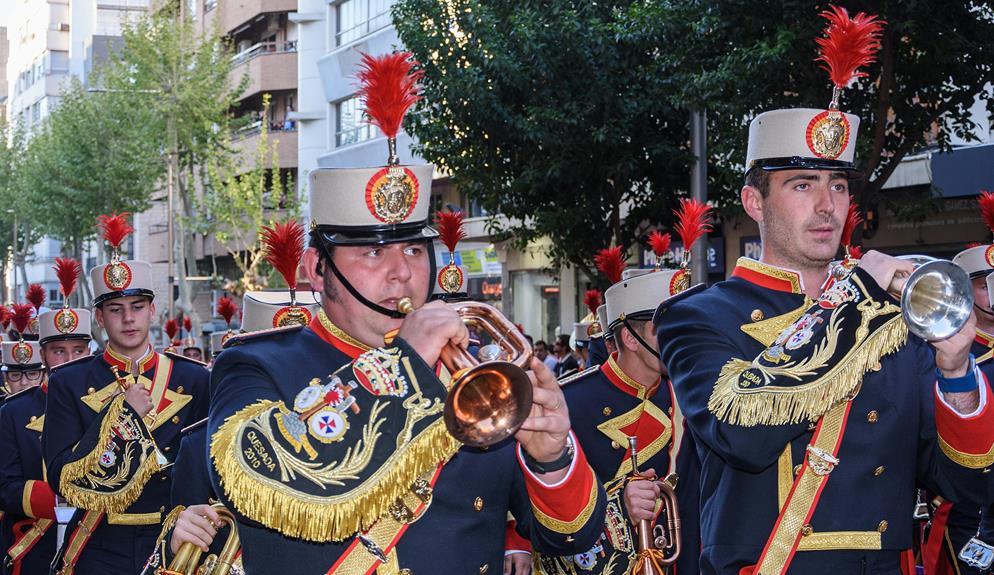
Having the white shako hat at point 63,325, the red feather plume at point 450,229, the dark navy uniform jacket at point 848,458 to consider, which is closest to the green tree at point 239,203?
the white shako hat at point 63,325

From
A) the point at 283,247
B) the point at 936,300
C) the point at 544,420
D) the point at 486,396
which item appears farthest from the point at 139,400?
the point at 936,300

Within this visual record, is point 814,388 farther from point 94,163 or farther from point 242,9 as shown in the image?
point 242,9

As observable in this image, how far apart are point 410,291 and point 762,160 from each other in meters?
1.53

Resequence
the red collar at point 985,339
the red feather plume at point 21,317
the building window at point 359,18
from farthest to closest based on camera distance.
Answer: the building window at point 359,18, the red feather plume at point 21,317, the red collar at point 985,339

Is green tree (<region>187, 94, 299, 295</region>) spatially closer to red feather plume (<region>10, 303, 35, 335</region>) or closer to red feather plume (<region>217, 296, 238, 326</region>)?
red feather plume (<region>10, 303, 35, 335</region>)

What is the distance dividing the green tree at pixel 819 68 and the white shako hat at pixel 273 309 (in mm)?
6230

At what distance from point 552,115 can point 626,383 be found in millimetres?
11008

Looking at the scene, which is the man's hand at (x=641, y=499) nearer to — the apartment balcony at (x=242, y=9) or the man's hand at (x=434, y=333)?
the man's hand at (x=434, y=333)

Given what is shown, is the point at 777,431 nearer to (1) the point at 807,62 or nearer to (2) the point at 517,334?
(2) the point at 517,334

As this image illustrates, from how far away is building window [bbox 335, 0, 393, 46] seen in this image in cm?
3653

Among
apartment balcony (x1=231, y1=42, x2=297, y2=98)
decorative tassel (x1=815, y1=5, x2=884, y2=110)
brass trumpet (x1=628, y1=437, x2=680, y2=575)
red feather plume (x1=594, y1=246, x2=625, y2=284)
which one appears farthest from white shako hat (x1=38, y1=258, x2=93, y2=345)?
apartment balcony (x1=231, y1=42, x2=297, y2=98)

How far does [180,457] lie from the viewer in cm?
604

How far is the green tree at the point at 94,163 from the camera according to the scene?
42125 millimetres

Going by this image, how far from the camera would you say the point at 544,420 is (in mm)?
3492
